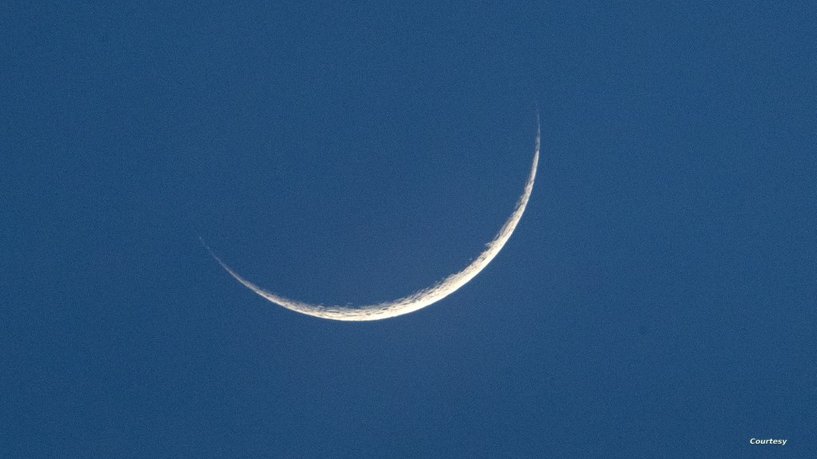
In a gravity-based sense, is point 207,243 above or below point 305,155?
below

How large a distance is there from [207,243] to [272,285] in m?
0.58

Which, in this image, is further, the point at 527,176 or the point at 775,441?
the point at 775,441

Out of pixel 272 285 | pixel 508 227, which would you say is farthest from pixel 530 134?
pixel 272 285

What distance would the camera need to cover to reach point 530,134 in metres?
4.18

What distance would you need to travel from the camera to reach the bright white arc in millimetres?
4109

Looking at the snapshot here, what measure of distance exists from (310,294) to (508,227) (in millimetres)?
1582

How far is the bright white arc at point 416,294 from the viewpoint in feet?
13.5

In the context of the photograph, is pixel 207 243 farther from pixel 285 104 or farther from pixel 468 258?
pixel 468 258

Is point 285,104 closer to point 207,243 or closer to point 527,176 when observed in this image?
point 207,243

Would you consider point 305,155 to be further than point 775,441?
No

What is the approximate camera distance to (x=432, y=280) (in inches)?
162

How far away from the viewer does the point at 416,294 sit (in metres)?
4.13

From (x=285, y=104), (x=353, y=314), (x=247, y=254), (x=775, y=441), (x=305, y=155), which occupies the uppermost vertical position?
(x=285, y=104)

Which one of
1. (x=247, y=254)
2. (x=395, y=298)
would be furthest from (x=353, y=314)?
(x=247, y=254)
